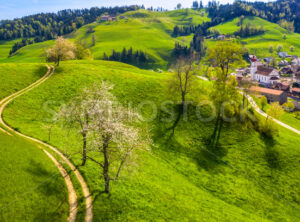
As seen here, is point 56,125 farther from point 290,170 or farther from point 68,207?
point 290,170

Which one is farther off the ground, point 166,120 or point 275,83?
point 166,120

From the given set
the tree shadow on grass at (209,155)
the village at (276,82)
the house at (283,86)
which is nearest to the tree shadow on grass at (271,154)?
the tree shadow on grass at (209,155)

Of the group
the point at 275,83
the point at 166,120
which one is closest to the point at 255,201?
the point at 166,120

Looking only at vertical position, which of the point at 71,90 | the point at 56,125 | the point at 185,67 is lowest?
the point at 56,125

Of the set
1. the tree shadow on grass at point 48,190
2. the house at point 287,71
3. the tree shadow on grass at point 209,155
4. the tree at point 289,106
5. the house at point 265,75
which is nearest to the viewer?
Answer: the tree shadow on grass at point 48,190

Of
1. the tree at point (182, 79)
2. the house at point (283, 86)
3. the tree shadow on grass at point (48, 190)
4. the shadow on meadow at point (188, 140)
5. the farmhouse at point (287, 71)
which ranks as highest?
the tree at point (182, 79)

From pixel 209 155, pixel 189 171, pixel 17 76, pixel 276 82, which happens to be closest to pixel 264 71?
pixel 276 82

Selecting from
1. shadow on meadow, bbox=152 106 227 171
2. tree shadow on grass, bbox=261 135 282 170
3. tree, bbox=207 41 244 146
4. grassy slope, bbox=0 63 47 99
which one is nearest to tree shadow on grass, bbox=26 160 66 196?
shadow on meadow, bbox=152 106 227 171

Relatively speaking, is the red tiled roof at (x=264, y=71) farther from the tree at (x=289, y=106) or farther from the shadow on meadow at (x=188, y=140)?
the shadow on meadow at (x=188, y=140)
